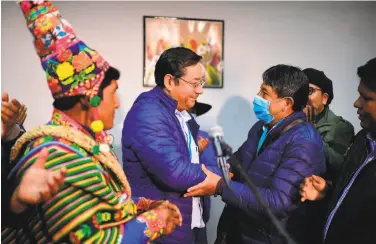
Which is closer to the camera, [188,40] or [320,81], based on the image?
[320,81]

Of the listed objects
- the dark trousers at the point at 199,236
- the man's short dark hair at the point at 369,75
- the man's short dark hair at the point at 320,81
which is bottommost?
the dark trousers at the point at 199,236

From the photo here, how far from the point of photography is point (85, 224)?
3.80 feet

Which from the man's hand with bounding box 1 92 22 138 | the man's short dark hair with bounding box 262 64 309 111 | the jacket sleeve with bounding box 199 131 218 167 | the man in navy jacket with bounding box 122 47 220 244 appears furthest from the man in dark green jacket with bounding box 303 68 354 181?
the man's hand with bounding box 1 92 22 138

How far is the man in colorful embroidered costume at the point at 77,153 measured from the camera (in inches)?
45.1

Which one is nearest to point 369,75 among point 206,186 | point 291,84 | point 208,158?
point 291,84

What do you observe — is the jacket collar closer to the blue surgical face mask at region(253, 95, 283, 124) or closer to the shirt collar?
the blue surgical face mask at region(253, 95, 283, 124)

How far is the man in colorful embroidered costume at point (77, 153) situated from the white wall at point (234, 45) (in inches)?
75.1

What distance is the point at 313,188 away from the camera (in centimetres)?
177

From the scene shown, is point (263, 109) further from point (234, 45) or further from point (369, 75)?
point (234, 45)

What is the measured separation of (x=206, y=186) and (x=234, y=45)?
5.94 ft

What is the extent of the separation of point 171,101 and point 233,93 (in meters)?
1.47

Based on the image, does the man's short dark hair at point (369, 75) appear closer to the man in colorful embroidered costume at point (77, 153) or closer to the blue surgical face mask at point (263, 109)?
the blue surgical face mask at point (263, 109)

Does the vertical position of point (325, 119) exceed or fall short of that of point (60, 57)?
it falls short

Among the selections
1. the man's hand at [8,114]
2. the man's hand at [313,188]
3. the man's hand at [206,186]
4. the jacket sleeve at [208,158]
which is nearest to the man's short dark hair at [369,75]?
the man's hand at [313,188]
